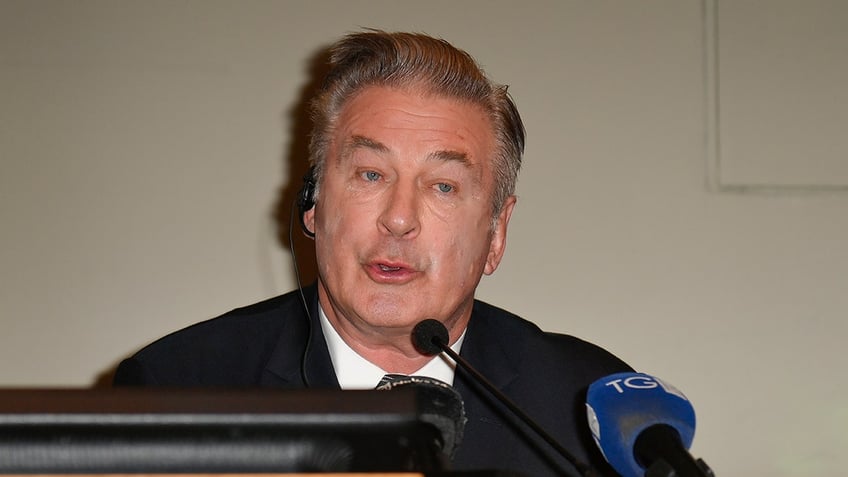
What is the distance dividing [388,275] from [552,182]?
105cm

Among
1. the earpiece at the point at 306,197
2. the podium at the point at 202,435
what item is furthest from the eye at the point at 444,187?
the podium at the point at 202,435

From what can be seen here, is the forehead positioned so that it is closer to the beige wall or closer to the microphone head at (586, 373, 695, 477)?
the beige wall

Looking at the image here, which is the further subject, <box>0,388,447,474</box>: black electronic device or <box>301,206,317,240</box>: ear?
<box>301,206,317,240</box>: ear

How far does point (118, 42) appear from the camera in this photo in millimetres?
2695

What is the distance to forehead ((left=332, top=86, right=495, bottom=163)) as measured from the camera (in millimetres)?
2023

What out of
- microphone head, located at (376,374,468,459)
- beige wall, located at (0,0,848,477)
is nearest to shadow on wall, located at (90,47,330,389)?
beige wall, located at (0,0,848,477)

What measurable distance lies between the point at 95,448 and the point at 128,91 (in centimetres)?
203

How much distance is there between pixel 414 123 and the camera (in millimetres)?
2039

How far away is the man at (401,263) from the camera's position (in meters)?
1.96

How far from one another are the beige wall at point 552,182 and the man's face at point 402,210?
2.30 ft

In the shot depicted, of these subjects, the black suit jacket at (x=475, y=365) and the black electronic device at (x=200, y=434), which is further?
the black suit jacket at (x=475, y=365)

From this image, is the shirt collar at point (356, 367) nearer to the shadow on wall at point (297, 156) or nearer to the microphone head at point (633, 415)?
the shadow on wall at point (297, 156)

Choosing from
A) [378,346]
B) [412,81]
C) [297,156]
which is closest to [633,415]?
[378,346]

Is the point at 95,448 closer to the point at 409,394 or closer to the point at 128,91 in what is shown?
the point at 409,394
